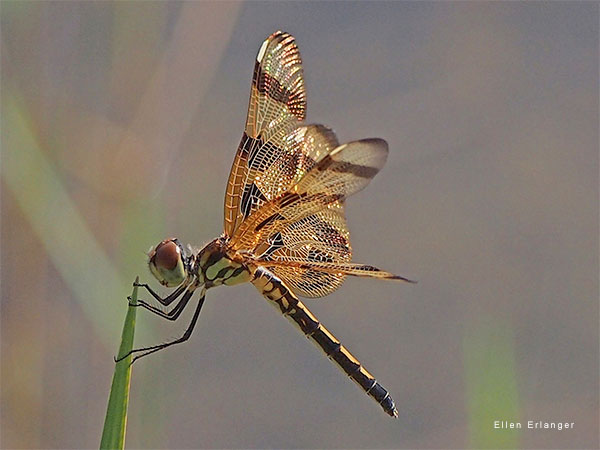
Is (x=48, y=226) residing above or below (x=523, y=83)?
below

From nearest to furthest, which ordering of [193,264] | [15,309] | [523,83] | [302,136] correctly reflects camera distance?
[193,264]
[302,136]
[15,309]
[523,83]

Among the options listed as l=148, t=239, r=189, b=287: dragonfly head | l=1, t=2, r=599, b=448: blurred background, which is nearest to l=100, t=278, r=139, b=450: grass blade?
l=148, t=239, r=189, b=287: dragonfly head

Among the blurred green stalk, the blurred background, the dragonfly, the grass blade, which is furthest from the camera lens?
the blurred background

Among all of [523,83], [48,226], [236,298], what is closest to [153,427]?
[48,226]

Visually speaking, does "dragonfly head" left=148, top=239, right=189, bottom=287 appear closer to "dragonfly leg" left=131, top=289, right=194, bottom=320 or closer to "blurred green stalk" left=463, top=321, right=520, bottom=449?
"dragonfly leg" left=131, top=289, right=194, bottom=320

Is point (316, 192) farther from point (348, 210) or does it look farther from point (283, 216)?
point (348, 210)

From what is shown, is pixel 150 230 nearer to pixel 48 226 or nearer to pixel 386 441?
pixel 48 226

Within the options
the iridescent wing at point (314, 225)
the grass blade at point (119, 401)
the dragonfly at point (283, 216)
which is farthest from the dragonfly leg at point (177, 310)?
the grass blade at point (119, 401)
